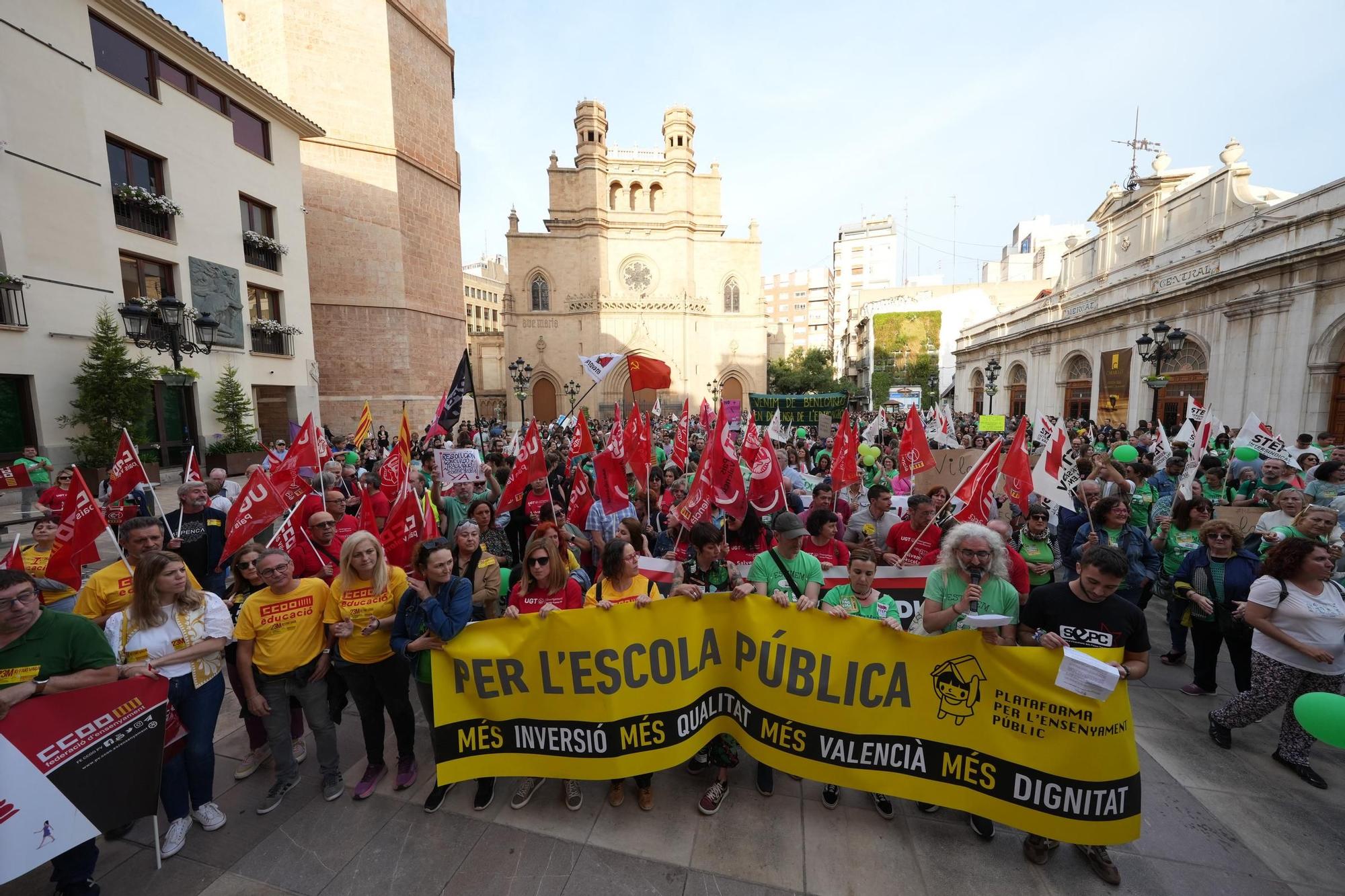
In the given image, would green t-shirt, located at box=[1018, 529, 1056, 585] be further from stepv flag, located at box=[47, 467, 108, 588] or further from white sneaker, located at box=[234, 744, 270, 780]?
stepv flag, located at box=[47, 467, 108, 588]

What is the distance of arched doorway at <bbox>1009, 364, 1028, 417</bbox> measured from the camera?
32037mm

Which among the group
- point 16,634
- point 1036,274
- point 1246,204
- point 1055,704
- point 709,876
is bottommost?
point 709,876

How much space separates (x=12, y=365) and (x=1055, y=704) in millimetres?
19609

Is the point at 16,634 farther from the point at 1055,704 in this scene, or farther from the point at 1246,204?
the point at 1246,204

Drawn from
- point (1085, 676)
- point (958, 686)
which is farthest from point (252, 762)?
point (1085, 676)

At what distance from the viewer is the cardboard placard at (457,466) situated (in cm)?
788

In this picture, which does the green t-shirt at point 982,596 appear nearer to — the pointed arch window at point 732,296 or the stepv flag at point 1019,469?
the stepv flag at point 1019,469

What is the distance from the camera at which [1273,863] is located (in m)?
3.02

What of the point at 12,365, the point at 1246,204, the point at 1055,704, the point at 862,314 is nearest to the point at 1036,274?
the point at 862,314

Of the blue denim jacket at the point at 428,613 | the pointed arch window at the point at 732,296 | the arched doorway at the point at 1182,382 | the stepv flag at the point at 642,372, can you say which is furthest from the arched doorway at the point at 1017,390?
the blue denim jacket at the point at 428,613

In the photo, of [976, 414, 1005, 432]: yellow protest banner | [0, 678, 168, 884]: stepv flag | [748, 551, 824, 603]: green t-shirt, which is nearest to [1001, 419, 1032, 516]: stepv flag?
[748, 551, 824, 603]: green t-shirt

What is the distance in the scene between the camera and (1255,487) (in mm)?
7352

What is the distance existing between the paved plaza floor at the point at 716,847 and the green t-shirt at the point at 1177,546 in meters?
1.81

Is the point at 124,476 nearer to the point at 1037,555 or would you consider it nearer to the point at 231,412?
the point at 1037,555
